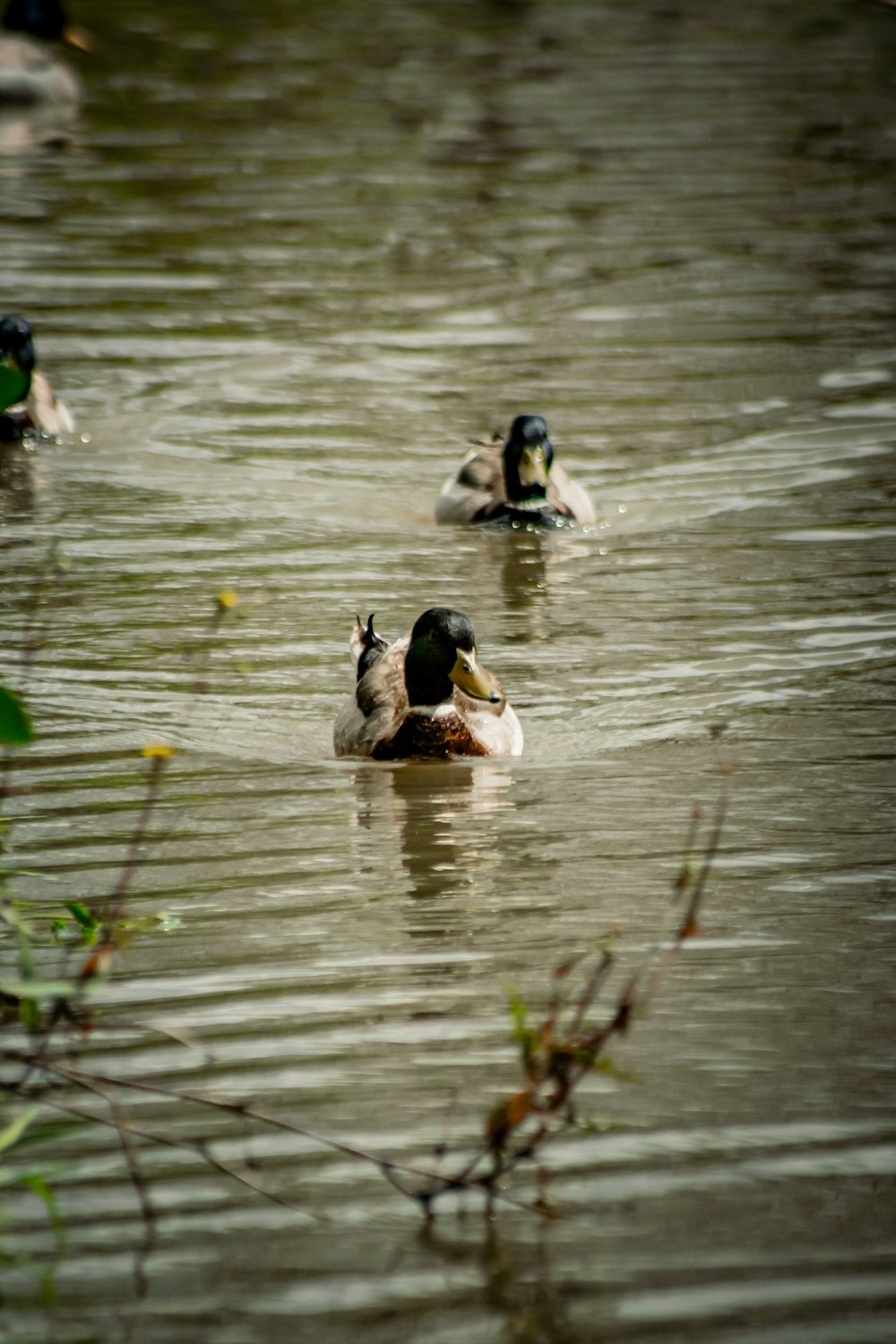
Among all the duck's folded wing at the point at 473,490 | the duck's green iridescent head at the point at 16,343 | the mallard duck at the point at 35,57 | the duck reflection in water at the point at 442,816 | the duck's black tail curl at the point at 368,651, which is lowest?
the duck reflection in water at the point at 442,816

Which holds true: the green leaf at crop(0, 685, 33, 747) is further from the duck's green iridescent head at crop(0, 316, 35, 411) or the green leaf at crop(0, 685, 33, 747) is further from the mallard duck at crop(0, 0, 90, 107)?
the mallard duck at crop(0, 0, 90, 107)

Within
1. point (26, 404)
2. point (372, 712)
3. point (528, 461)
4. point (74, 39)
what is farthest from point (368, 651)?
point (74, 39)

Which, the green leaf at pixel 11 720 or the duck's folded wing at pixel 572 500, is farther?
the duck's folded wing at pixel 572 500

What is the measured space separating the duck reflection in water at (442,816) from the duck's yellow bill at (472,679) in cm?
28

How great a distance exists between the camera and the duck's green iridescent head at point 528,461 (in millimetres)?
13172

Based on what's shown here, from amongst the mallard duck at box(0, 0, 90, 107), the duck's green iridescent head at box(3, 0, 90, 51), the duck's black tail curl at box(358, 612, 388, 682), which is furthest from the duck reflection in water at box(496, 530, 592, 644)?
the duck's green iridescent head at box(3, 0, 90, 51)

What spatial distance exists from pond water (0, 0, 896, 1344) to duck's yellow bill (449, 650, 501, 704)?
374 mm

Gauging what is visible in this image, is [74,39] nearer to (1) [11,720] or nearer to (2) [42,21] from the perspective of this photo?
(2) [42,21]

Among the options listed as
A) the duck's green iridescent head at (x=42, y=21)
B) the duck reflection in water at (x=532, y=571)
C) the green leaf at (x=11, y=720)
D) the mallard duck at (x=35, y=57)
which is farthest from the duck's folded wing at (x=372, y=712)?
the duck's green iridescent head at (x=42, y=21)

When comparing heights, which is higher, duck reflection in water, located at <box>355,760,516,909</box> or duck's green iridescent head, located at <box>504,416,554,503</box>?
duck's green iridescent head, located at <box>504,416,554,503</box>

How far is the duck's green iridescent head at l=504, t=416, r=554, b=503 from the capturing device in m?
13.2

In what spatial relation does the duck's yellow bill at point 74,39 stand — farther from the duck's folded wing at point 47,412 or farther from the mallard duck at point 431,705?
the mallard duck at point 431,705

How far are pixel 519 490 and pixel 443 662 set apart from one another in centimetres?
408

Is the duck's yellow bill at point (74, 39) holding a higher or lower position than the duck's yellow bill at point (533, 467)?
higher
